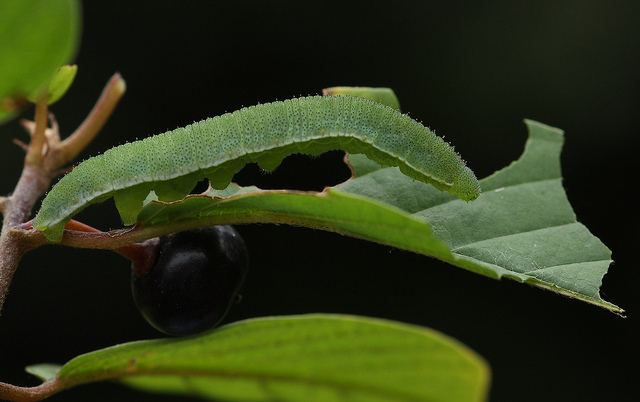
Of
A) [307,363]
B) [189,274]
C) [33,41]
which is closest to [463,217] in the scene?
[189,274]

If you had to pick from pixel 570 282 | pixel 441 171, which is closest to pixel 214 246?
pixel 441 171

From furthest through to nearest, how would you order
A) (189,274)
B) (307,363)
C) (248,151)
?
(248,151) → (189,274) → (307,363)

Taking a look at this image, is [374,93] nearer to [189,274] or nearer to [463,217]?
[463,217]

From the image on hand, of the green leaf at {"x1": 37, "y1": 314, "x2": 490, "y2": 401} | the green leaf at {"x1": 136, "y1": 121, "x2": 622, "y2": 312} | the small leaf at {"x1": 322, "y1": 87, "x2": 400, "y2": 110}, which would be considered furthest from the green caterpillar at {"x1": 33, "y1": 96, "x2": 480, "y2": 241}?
the green leaf at {"x1": 37, "y1": 314, "x2": 490, "y2": 401}

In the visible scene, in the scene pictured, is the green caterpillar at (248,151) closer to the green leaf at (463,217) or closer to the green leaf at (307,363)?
the green leaf at (463,217)

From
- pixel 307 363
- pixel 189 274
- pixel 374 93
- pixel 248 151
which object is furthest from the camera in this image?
pixel 374 93

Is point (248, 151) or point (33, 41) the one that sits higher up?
point (33, 41)

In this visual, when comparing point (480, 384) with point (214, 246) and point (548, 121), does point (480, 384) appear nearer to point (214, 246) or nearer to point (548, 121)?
point (214, 246)

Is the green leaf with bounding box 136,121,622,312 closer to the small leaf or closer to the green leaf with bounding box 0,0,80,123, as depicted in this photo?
the small leaf

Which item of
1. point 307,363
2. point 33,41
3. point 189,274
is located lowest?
point 189,274
